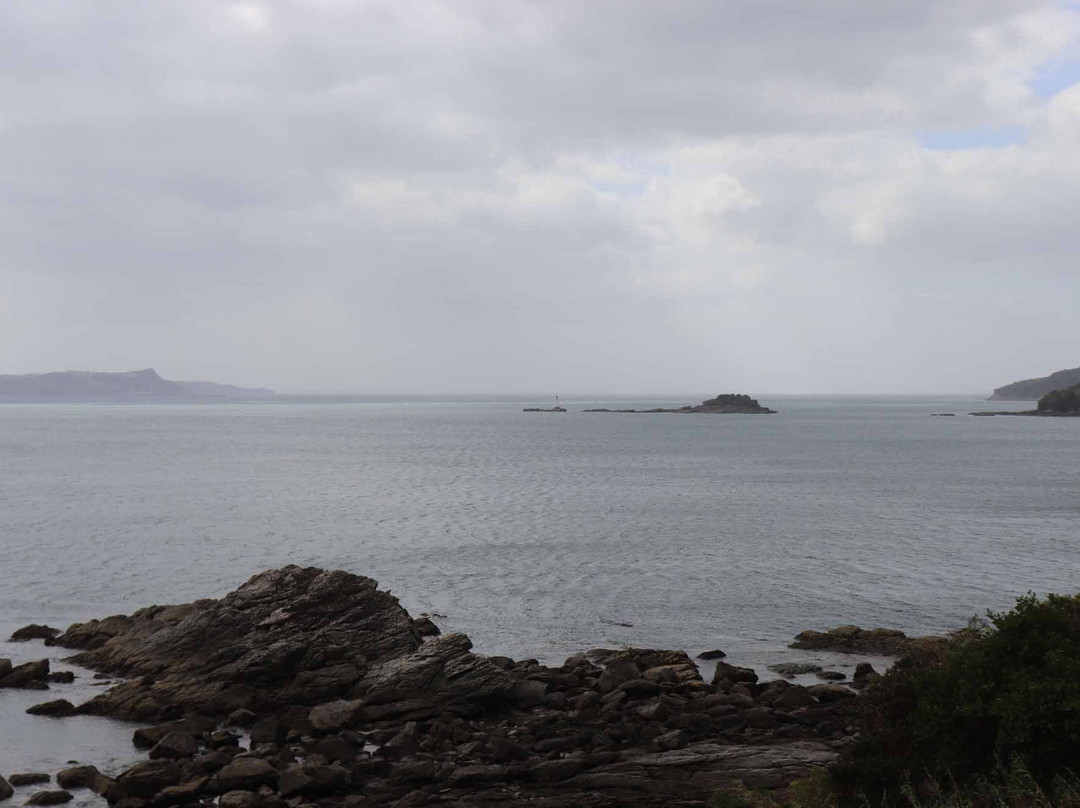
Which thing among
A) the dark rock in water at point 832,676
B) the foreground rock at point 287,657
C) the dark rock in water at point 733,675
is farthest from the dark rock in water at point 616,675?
the dark rock in water at point 832,676

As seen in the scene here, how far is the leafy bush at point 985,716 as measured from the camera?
15.5 metres

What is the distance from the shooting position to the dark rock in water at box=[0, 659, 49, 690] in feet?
92.4

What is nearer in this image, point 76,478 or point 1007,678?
point 1007,678

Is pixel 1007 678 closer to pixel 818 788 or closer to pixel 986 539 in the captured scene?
pixel 818 788

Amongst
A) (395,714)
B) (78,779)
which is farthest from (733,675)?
(78,779)

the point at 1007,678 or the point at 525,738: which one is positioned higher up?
the point at 1007,678

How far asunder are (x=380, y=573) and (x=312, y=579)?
17.1m

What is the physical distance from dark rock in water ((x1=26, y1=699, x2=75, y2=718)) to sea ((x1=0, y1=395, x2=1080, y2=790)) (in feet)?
0.96

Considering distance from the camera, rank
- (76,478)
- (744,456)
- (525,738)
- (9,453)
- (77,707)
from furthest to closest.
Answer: (9,453) → (744,456) → (76,478) → (77,707) → (525,738)

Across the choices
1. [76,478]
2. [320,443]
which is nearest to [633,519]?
[76,478]

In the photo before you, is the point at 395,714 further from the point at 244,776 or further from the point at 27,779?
the point at 27,779

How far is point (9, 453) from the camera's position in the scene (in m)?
139

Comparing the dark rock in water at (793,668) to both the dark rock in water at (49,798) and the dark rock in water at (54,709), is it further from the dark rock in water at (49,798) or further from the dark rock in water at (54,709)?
the dark rock in water at (54,709)

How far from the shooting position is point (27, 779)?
69.3ft
